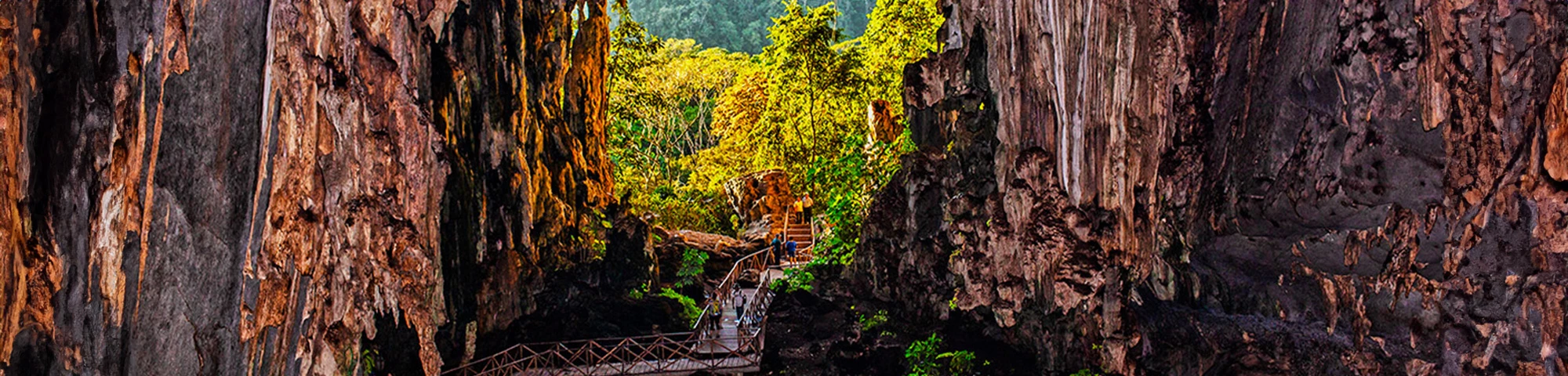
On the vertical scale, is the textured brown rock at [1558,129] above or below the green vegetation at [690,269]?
above

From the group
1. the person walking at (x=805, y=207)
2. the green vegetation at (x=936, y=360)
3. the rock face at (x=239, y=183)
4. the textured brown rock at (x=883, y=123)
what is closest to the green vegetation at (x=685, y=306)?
the rock face at (x=239, y=183)

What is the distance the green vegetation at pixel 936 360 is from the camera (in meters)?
13.1

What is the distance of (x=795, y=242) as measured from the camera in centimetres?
2405

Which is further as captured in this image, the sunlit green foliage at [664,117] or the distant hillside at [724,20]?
the distant hillside at [724,20]

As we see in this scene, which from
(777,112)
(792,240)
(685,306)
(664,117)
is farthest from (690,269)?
(664,117)

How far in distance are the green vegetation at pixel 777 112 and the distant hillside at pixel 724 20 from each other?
9964 mm

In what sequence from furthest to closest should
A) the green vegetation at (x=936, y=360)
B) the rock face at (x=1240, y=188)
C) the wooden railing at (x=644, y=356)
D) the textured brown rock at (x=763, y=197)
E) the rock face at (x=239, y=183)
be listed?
the textured brown rock at (x=763, y=197)
the wooden railing at (x=644, y=356)
the green vegetation at (x=936, y=360)
the rock face at (x=239, y=183)
the rock face at (x=1240, y=188)

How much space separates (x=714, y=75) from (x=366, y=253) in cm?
1883

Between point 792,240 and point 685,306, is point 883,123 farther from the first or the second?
point 685,306

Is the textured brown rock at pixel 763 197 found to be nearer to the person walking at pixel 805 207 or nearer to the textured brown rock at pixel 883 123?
the person walking at pixel 805 207

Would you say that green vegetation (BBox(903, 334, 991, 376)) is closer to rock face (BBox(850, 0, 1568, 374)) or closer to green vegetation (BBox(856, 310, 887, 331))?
rock face (BBox(850, 0, 1568, 374))

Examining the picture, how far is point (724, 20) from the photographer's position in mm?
41031

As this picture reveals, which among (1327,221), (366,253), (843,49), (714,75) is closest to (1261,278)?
(1327,221)

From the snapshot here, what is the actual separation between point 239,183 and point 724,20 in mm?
32042
